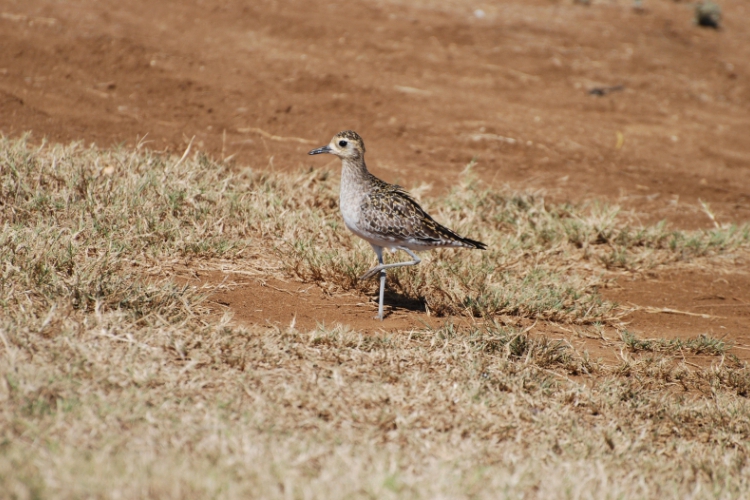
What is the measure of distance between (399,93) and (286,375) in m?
6.25

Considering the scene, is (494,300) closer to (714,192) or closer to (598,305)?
(598,305)

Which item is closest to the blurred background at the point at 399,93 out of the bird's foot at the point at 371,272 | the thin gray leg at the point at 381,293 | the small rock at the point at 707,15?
the small rock at the point at 707,15

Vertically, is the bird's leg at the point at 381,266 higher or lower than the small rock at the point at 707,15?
lower

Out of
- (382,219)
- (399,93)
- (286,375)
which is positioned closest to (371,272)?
(382,219)

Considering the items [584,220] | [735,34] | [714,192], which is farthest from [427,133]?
[735,34]

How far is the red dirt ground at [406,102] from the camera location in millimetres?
8055

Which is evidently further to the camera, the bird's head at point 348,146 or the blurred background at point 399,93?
the blurred background at point 399,93

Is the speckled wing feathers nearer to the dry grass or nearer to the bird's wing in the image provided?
the bird's wing

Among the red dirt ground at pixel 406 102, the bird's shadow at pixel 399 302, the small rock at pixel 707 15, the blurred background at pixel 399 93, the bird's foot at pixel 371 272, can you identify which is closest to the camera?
the bird's foot at pixel 371 272

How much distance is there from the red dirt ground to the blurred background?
0.10 feet

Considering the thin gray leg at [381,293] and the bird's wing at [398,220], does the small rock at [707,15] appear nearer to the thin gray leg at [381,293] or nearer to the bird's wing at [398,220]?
the bird's wing at [398,220]

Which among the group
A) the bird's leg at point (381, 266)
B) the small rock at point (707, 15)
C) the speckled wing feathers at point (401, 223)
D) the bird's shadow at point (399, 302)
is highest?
the small rock at point (707, 15)

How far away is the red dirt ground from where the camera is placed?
8.05 meters

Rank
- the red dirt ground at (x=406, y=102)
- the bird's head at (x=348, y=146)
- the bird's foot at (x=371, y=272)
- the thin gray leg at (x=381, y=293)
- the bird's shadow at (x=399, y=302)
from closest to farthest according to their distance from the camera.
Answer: the thin gray leg at (x=381, y=293) < the bird's foot at (x=371, y=272) < the bird's shadow at (x=399, y=302) < the bird's head at (x=348, y=146) < the red dirt ground at (x=406, y=102)
